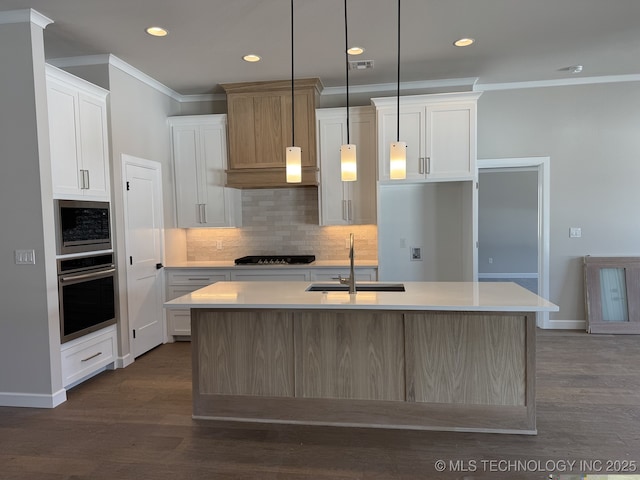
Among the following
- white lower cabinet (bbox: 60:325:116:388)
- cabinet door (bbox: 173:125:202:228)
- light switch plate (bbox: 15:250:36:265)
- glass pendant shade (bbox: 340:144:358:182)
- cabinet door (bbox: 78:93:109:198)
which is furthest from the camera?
cabinet door (bbox: 173:125:202:228)

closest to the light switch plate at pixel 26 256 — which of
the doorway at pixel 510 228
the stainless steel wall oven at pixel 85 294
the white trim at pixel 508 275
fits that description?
the stainless steel wall oven at pixel 85 294

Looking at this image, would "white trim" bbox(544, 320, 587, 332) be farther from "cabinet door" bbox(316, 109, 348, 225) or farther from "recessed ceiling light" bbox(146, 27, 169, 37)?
"recessed ceiling light" bbox(146, 27, 169, 37)

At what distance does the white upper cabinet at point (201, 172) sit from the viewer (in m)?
4.88

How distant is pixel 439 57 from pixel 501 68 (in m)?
0.79

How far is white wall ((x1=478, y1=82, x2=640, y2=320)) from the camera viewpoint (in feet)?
15.8

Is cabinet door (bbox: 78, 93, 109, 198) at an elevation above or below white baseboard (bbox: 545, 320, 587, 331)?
above

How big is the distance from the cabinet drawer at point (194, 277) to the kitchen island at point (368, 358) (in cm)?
169

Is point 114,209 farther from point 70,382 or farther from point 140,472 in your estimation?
point 140,472

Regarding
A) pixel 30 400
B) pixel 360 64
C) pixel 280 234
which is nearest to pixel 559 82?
pixel 360 64

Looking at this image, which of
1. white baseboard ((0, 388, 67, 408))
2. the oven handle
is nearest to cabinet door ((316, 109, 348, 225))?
the oven handle

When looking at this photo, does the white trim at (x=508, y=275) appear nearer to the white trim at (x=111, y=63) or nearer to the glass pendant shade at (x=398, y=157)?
the glass pendant shade at (x=398, y=157)

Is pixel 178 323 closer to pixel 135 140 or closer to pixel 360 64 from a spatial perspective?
pixel 135 140

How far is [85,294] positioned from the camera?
355cm

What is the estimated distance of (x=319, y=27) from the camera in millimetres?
3395
